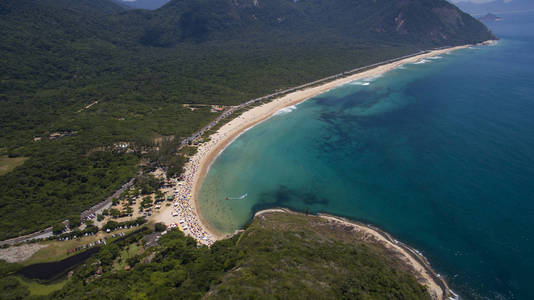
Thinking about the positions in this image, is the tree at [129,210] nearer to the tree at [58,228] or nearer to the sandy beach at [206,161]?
the sandy beach at [206,161]

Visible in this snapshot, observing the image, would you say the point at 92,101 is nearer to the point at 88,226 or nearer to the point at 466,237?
the point at 88,226

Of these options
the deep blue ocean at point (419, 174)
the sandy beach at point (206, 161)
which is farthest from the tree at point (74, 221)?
the deep blue ocean at point (419, 174)

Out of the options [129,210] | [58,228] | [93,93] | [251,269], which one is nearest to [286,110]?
[129,210]

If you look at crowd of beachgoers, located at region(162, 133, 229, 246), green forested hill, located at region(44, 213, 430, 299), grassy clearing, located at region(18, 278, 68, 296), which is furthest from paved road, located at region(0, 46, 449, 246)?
green forested hill, located at region(44, 213, 430, 299)

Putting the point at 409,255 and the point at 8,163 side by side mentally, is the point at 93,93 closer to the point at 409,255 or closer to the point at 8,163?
the point at 8,163

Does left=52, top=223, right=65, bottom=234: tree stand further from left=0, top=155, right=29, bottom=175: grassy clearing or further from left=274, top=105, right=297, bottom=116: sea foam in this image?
left=274, top=105, right=297, bottom=116: sea foam

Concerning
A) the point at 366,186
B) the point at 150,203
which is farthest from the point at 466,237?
the point at 150,203
